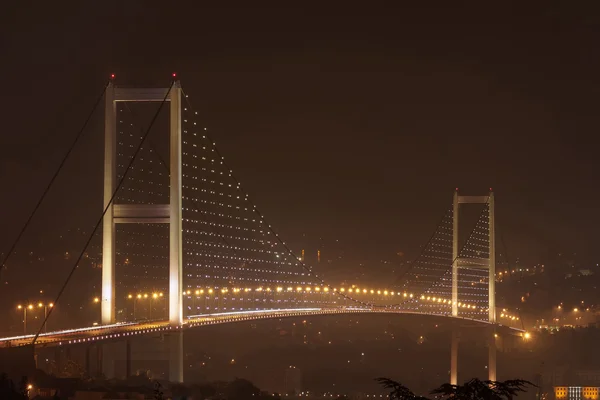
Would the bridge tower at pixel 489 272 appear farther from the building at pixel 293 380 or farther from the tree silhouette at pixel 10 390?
the tree silhouette at pixel 10 390

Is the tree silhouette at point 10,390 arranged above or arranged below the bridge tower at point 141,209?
below

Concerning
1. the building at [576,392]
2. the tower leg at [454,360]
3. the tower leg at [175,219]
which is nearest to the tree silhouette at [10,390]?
the tower leg at [175,219]

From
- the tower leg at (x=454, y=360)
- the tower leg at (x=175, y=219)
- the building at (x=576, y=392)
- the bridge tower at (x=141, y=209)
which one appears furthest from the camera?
the building at (x=576, y=392)

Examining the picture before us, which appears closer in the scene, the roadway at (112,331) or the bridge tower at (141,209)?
the roadway at (112,331)

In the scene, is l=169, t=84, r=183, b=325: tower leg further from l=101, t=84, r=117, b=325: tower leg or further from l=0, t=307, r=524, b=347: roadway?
l=101, t=84, r=117, b=325: tower leg

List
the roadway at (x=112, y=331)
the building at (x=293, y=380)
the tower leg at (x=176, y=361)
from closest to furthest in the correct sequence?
the roadway at (x=112, y=331)
the tower leg at (x=176, y=361)
the building at (x=293, y=380)

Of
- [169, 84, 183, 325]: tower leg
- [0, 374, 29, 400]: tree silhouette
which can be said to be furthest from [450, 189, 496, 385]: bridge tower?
Result: [0, 374, 29, 400]: tree silhouette

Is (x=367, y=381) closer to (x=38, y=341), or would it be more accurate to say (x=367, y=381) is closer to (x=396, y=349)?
(x=396, y=349)

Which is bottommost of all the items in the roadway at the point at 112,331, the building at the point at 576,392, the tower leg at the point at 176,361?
the building at the point at 576,392

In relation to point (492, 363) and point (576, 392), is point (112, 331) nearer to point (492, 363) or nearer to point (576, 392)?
point (492, 363)
